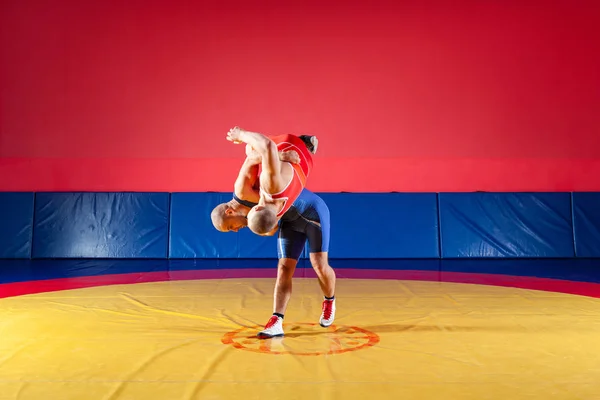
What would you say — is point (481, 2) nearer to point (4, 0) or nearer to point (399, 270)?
point (399, 270)

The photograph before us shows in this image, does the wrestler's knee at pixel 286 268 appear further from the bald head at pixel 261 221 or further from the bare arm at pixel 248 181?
the bald head at pixel 261 221

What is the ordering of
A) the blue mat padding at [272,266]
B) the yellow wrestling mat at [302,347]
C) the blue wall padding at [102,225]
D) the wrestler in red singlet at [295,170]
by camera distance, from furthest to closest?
the blue wall padding at [102,225] < the blue mat padding at [272,266] < the wrestler in red singlet at [295,170] < the yellow wrestling mat at [302,347]

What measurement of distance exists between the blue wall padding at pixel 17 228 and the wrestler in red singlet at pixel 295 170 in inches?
257

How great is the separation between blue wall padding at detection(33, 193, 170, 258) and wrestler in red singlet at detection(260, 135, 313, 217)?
5.47 metres

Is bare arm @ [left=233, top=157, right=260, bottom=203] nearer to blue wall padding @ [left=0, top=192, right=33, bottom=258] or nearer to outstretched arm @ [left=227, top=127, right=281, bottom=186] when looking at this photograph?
outstretched arm @ [left=227, top=127, right=281, bottom=186]

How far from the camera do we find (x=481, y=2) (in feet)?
30.4

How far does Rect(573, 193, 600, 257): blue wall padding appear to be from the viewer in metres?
8.73

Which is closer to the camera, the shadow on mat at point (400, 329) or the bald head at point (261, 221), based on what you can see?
the bald head at point (261, 221)

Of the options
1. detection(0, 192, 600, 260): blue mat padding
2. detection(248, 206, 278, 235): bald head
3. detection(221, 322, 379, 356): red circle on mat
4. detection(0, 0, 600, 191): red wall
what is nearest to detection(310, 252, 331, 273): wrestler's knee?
detection(221, 322, 379, 356): red circle on mat

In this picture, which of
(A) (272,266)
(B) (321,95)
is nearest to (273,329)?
(A) (272,266)

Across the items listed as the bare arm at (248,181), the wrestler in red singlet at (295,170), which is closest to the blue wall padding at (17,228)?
the bare arm at (248,181)

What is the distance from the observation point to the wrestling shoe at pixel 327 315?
12.6 feet

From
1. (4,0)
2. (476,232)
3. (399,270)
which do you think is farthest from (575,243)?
(4,0)

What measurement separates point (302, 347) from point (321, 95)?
6474mm
